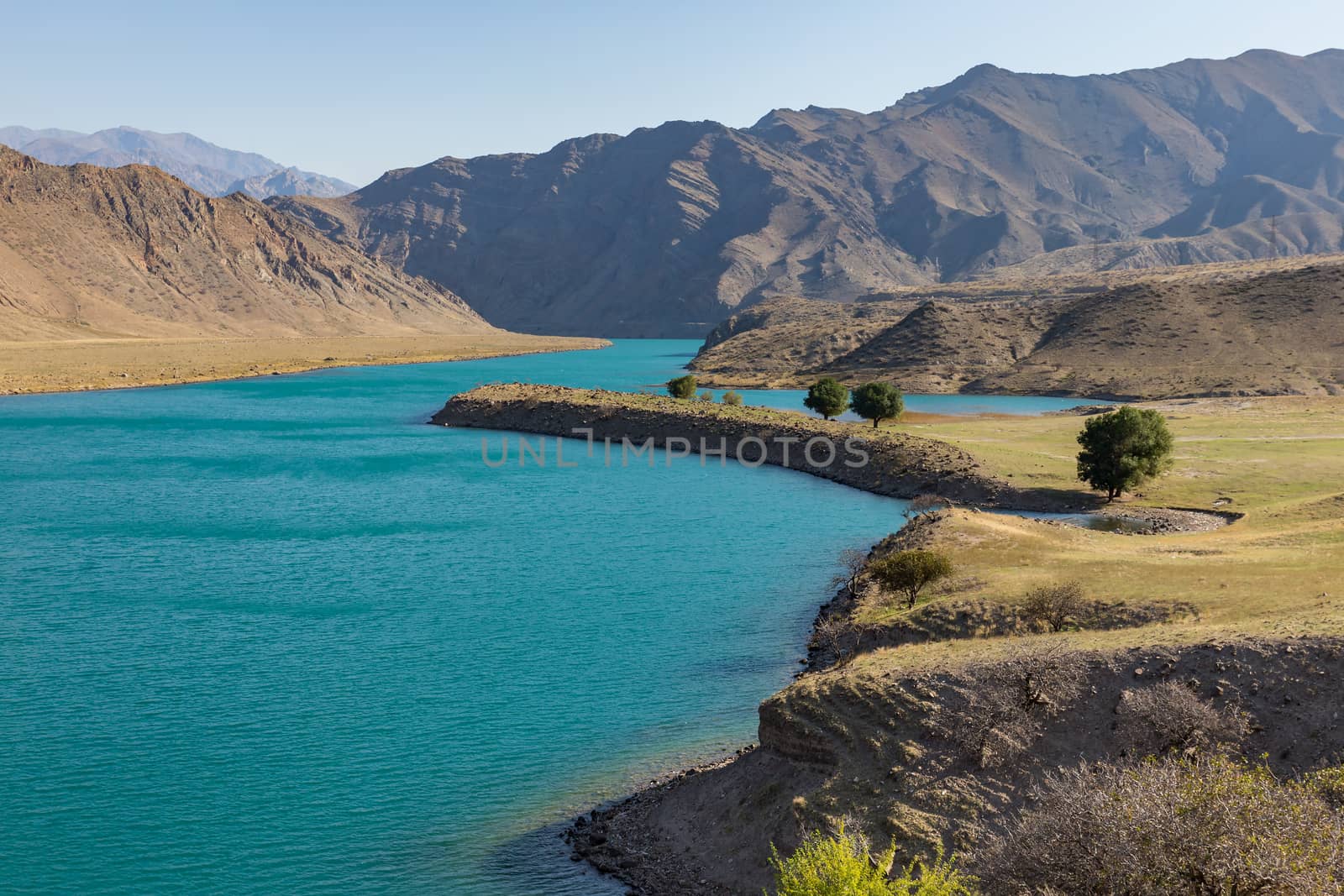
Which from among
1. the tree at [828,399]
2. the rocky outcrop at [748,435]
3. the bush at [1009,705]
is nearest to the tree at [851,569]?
the bush at [1009,705]

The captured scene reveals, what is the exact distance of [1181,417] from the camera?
117 meters

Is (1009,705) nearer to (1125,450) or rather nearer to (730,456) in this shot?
(1125,450)

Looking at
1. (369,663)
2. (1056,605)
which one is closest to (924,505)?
(1056,605)

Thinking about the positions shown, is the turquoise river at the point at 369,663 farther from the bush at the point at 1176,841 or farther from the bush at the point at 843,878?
the bush at the point at 1176,841

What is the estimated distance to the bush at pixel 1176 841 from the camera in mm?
18031

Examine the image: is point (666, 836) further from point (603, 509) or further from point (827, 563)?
point (603, 509)

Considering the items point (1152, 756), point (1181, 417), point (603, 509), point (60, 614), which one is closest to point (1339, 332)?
point (1181, 417)

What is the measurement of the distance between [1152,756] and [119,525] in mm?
68019

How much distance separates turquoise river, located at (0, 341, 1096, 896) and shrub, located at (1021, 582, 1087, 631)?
10170 millimetres

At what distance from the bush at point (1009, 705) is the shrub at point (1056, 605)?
780 centimetres

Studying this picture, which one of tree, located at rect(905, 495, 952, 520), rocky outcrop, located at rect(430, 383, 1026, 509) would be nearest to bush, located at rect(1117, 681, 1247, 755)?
tree, located at rect(905, 495, 952, 520)

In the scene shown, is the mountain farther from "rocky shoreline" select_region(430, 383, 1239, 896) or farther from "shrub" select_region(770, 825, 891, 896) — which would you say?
"shrub" select_region(770, 825, 891, 896)

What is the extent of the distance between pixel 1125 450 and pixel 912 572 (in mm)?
34745

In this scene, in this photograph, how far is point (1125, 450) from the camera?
73812 mm
